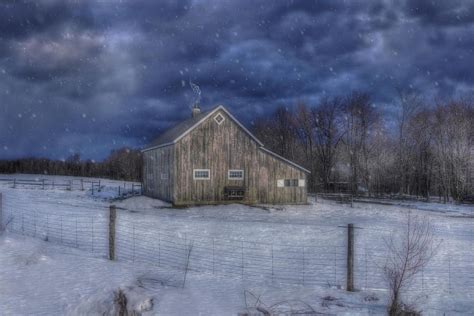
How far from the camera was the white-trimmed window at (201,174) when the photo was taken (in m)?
29.8

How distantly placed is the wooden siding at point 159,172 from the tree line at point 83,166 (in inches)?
2556

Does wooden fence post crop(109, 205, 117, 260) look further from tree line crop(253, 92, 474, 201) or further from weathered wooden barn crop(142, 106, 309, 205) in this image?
tree line crop(253, 92, 474, 201)

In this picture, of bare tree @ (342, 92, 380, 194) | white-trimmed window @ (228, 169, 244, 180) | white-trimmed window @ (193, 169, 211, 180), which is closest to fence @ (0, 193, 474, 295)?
white-trimmed window @ (193, 169, 211, 180)

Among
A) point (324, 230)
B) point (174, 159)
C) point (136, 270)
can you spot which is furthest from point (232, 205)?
point (136, 270)

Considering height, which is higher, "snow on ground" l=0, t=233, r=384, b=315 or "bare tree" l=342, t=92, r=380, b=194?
"bare tree" l=342, t=92, r=380, b=194

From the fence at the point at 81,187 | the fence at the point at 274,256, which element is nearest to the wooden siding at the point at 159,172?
the fence at the point at 81,187

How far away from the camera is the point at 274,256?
11914 millimetres

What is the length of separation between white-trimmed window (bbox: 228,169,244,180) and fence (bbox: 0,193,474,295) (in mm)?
14033

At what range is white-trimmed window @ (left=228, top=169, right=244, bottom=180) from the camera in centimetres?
3084

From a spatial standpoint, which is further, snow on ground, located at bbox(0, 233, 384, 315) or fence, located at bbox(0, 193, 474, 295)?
fence, located at bbox(0, 193, 474, 295)

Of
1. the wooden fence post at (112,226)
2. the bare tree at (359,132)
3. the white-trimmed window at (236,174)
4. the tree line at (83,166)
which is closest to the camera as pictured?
the wooden fence post at (112,226)

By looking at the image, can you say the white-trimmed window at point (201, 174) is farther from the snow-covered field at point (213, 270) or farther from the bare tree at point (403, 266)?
the bare tree at point (403, 266)

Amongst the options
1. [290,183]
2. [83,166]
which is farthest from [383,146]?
Result: [83,166]

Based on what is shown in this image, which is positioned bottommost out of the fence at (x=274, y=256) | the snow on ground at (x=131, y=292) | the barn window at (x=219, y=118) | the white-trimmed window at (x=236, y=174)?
the fence at (x=274, y=256)
